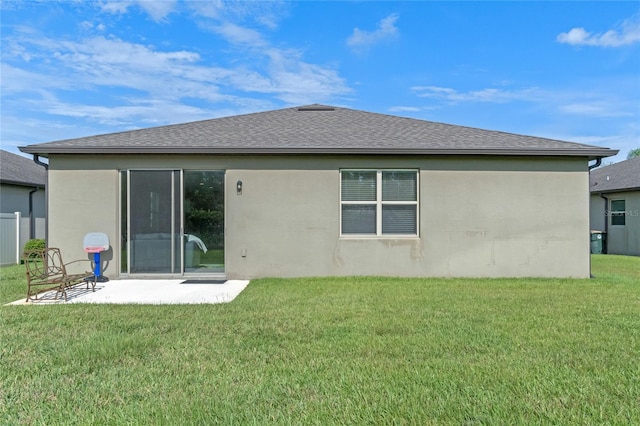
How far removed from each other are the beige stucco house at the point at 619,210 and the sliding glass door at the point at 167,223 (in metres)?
16.8

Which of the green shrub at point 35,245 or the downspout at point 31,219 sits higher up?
the downspout at point 31,219

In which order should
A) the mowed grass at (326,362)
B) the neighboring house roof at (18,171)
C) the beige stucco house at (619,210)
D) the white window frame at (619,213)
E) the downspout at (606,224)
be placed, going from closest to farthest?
the mowed grass at (326,362) → the neighboring house roof at (18,171) → the beige stucco house at (619,210) → the white window frame at (619,213) → the downspout at (606,224)

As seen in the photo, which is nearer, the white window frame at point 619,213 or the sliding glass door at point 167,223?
the sliding glass door at point 167,223

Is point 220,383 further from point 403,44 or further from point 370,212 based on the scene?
point 403,44

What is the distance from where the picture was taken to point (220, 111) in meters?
19.6

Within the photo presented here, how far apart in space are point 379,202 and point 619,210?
14273 millimetres

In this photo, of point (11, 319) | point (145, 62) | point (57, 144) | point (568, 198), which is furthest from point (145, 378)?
point (145, 62)

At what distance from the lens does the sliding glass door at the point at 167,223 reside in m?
8.48

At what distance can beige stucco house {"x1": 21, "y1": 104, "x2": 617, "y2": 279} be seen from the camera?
27.8 feet

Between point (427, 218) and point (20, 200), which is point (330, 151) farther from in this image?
point (20, 200)

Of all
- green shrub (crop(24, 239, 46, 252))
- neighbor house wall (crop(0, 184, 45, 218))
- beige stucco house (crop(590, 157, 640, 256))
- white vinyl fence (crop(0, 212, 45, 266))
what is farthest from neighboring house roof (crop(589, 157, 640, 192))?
neighbor house wall (crop(0, 184, 45, 218))

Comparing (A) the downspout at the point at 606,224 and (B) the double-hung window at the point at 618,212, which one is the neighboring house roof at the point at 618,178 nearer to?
(A) the downspout at the point at 606,224

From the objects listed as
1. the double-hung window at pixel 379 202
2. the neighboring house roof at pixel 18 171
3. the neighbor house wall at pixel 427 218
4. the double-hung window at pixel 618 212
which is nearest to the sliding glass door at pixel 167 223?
the neighbor house wall at pixel 427 218

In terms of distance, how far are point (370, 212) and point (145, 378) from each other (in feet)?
20.5
